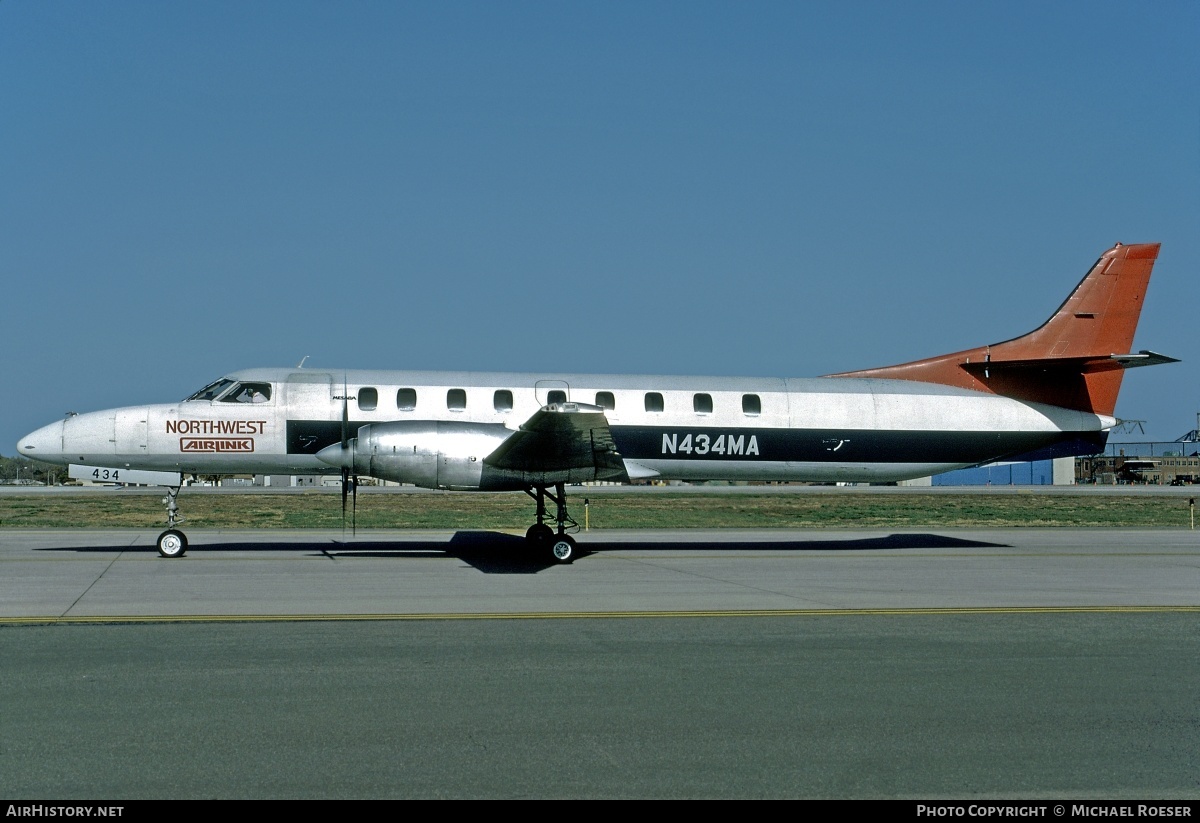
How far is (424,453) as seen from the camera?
57.5ft

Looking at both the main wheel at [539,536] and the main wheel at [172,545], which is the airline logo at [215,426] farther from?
the main wheel at [539,536]

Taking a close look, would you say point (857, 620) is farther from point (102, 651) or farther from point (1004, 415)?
point (1004, 415)

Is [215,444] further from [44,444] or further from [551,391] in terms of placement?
[551,391]

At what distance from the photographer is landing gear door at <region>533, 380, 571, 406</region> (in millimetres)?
19906

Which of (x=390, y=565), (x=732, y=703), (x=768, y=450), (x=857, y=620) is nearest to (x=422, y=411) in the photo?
(x=390, y=565)

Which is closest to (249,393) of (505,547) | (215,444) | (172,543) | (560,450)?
(215,444)

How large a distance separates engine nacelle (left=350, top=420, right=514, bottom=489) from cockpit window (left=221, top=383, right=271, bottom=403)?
2.83 metres

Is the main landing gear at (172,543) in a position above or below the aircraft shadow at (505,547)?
above

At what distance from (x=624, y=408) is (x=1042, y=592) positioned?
8.57 m

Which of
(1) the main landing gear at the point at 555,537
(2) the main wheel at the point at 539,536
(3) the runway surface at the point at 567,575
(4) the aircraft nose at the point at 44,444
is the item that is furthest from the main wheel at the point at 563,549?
(4) the aircraft nose at the point at 44,444

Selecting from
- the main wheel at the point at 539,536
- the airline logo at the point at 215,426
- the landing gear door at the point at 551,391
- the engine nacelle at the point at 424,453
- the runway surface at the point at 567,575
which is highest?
the landing gear door at the point at 551,391

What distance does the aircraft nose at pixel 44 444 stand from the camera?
18688 millimetres

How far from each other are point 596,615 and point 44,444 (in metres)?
12.3

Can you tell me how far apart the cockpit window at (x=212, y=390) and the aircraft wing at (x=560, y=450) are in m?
5.71
